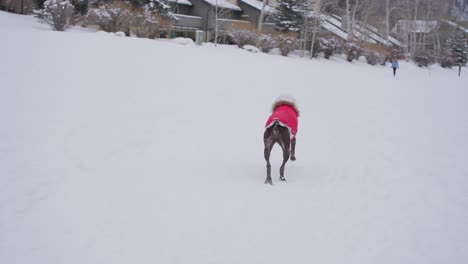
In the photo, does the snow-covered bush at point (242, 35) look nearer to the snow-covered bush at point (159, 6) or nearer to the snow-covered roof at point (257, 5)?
the snow-covered bush at point (159, 6)

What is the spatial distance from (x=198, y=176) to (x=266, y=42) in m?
24.8

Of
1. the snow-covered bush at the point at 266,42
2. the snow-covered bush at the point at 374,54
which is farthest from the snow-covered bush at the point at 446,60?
the snow-covered bush at the point at 266,42

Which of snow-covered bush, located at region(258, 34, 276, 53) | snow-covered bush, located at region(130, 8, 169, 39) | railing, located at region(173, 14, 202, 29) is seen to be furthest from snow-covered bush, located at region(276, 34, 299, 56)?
snow-covered bush, located at region(130, 8, 169, 39)

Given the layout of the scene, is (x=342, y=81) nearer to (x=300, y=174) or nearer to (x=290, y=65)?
(x=290, y=65)

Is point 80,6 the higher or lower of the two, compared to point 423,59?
higher

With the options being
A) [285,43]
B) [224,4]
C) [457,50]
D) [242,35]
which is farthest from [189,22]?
[457,50]

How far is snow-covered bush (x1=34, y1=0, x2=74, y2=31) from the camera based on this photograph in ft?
66.0

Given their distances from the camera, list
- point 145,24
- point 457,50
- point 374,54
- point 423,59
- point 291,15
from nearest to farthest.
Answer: point 145,24 → point 291,15 → point 374,54 → point 423,59 → point 457,50

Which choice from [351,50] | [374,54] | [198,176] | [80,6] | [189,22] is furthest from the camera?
[374,54]

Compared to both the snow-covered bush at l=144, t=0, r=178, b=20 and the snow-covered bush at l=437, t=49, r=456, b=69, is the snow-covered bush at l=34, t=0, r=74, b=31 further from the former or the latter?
the snow-covered bush at l=437, t=49, r=456, b=69

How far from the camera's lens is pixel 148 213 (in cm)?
495

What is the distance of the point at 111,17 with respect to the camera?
23391 millimetres

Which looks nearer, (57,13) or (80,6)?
(57,13)

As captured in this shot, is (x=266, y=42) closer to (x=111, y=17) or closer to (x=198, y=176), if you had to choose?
(x=111, y=17)
